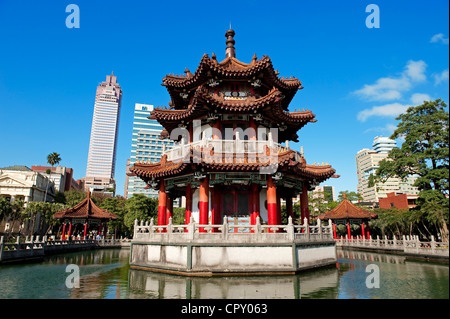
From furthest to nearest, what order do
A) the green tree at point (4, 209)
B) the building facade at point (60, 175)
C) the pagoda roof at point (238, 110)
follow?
the building facade at point (60, 175) < the green tree at point (4, 209) < the pagoda roof at point (238, 110)

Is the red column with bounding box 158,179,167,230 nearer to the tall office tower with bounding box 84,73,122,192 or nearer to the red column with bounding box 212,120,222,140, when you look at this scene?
the red column with bounding box 212,120,222,140

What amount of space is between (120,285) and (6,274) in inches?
356

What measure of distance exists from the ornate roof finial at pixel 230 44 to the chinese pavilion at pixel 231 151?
2636mm

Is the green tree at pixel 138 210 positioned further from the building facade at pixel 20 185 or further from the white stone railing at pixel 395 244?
the white stone railing at pixel 395 244

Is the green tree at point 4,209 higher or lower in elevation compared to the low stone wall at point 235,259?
higher

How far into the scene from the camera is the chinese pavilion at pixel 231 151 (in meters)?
16.7

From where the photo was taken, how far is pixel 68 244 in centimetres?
3575

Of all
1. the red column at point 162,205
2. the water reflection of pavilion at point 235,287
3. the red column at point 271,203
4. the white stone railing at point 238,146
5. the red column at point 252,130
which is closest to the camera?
the water reflection of pavilion at point 235,287

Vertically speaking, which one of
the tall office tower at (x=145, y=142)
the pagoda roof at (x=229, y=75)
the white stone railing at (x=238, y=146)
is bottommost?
the white stone railing at (x=238, y=146)

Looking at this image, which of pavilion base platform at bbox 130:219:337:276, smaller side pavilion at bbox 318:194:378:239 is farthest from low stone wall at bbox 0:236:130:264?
smaller side pavilion at bbox 318:194:378:239

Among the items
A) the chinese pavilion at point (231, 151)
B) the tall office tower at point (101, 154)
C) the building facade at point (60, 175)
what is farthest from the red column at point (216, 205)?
the tall office tower at point (101, 154)

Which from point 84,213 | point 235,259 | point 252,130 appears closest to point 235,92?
point 252,130

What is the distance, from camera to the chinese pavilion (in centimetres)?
1669
